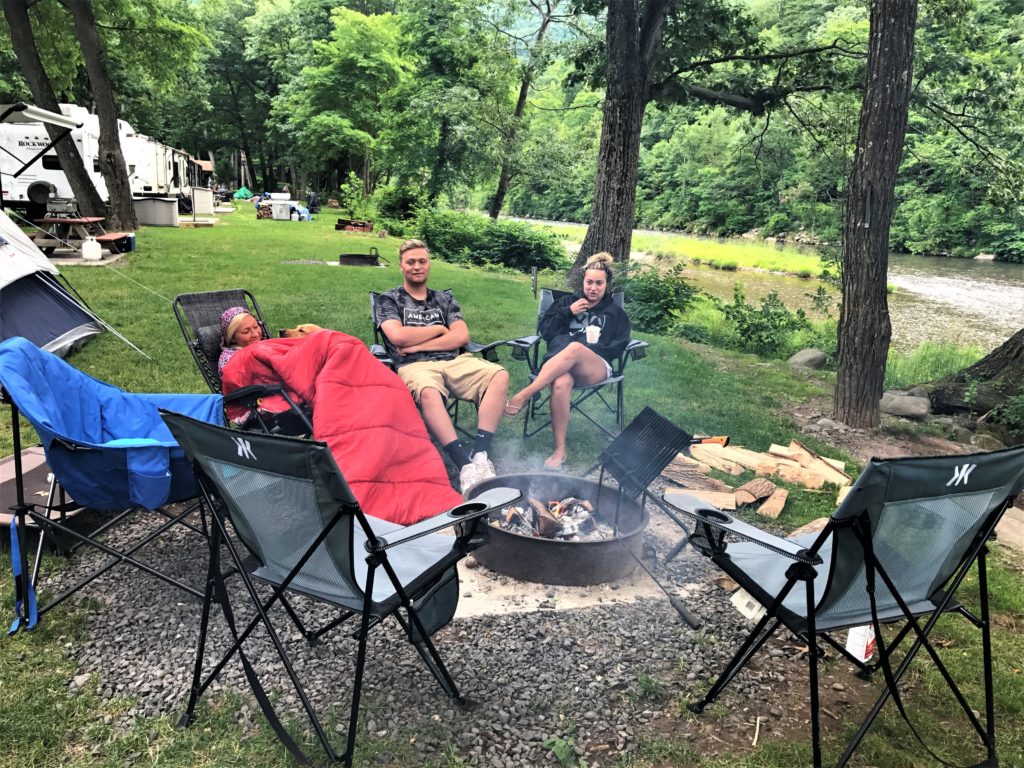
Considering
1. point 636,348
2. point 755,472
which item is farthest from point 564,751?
point 636,348

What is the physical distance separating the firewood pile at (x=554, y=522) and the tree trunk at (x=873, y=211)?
295 centimetres

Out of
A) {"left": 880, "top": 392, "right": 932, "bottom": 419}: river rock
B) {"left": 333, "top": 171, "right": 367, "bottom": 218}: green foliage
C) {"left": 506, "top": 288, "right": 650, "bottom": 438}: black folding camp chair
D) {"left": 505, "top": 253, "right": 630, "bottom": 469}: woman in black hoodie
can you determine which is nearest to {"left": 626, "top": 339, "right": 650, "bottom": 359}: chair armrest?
{"left": 506, "top": 288, "right": 650, "bottom": 438}: black folding camp chair

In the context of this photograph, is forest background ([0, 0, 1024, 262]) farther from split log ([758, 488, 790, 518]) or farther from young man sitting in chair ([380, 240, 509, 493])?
young man sitting in chair ([380, 240, 509, 493])

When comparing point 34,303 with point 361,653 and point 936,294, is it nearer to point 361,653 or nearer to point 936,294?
point 361,653

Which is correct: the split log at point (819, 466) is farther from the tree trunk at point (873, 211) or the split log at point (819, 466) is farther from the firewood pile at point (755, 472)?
the tree trunk at point (873, 211)

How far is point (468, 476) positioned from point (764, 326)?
624cm

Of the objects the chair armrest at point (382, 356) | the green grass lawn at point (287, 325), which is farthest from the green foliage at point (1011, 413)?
the chair armrest at point (382, 356)

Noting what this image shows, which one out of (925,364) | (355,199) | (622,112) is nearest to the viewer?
(925,364)

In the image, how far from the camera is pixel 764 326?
836 centimetres

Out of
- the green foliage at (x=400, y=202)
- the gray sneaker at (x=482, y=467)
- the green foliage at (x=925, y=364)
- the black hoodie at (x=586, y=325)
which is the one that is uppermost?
the green foliage at (x=400, y=202)

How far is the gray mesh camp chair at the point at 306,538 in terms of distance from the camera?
1562 mm

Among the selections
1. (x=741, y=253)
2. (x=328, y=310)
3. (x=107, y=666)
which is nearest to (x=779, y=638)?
(x=107, y=666)

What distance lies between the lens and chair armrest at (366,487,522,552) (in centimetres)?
166

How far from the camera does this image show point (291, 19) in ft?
106
